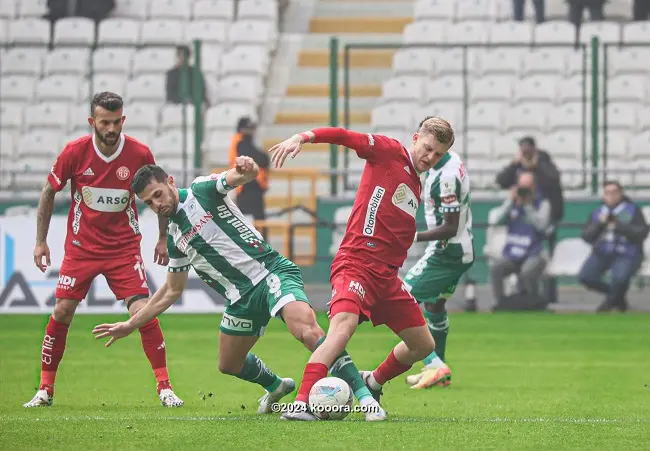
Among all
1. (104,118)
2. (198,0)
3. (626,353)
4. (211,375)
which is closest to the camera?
(104,118)

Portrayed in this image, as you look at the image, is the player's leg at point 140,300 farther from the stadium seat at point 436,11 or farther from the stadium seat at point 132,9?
the stadium seat at point 132,9

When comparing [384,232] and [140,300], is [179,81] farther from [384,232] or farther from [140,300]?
[384,232]

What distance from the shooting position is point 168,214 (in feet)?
27.7

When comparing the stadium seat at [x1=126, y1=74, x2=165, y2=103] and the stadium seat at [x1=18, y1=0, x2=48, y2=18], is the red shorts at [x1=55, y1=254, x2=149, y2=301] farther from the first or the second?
the stadium seat at [x1=18, y1=0, x2=48, y2=18]

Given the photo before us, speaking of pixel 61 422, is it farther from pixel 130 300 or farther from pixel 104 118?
pixel 104 118

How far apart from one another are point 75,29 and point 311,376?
1612 cm

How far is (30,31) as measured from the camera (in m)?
22.7

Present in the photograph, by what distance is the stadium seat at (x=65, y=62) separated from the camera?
68.2 feet

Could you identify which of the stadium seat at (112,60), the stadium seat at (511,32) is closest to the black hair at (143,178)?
the stadium seat at (112,60)

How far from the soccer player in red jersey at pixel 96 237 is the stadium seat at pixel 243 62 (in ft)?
43.4

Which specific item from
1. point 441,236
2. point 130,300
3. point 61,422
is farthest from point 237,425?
point 441,236

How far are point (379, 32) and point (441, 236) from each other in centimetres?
1406

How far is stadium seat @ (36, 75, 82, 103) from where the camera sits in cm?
2100

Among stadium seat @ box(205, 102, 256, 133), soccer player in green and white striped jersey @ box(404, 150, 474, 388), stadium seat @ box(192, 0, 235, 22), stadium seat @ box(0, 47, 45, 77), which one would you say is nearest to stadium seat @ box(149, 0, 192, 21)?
stadium seat @ box(192, 0, 235, 22)
